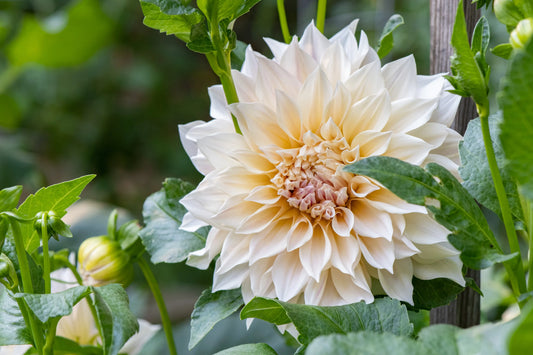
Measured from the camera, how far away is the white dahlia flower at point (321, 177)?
294 mm

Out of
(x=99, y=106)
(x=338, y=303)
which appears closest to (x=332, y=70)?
(x=338, y=303)

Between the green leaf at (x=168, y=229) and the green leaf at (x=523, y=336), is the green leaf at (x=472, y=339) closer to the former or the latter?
the green leaf at (x=523, y=336)

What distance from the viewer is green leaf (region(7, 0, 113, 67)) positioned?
1123mm

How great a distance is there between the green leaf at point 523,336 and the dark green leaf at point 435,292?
0.16m

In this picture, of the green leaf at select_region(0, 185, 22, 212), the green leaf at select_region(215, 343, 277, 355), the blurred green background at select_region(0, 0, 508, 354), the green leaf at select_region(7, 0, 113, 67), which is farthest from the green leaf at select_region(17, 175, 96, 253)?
the blurred green background at select_region(0, 0, 508, 354)

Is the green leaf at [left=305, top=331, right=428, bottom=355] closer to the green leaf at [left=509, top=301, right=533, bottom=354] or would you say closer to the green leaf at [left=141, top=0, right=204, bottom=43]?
the green leaf at [left=509, top=301, right=533, bottom=354]

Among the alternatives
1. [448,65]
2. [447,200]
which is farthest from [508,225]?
[448,65]

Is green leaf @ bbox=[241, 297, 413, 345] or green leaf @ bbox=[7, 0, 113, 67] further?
green leaf @ bbox=[7, 0, 113, 67]

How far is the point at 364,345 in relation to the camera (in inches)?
7.4

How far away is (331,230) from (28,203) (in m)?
0.16

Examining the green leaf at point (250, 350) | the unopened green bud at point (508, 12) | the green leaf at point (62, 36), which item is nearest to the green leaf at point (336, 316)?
the green leaf at point (250, 350)

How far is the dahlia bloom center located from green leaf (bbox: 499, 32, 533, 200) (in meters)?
0.13

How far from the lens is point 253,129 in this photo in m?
0.30

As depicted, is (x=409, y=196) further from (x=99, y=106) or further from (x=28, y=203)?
(x=99, y=106)
